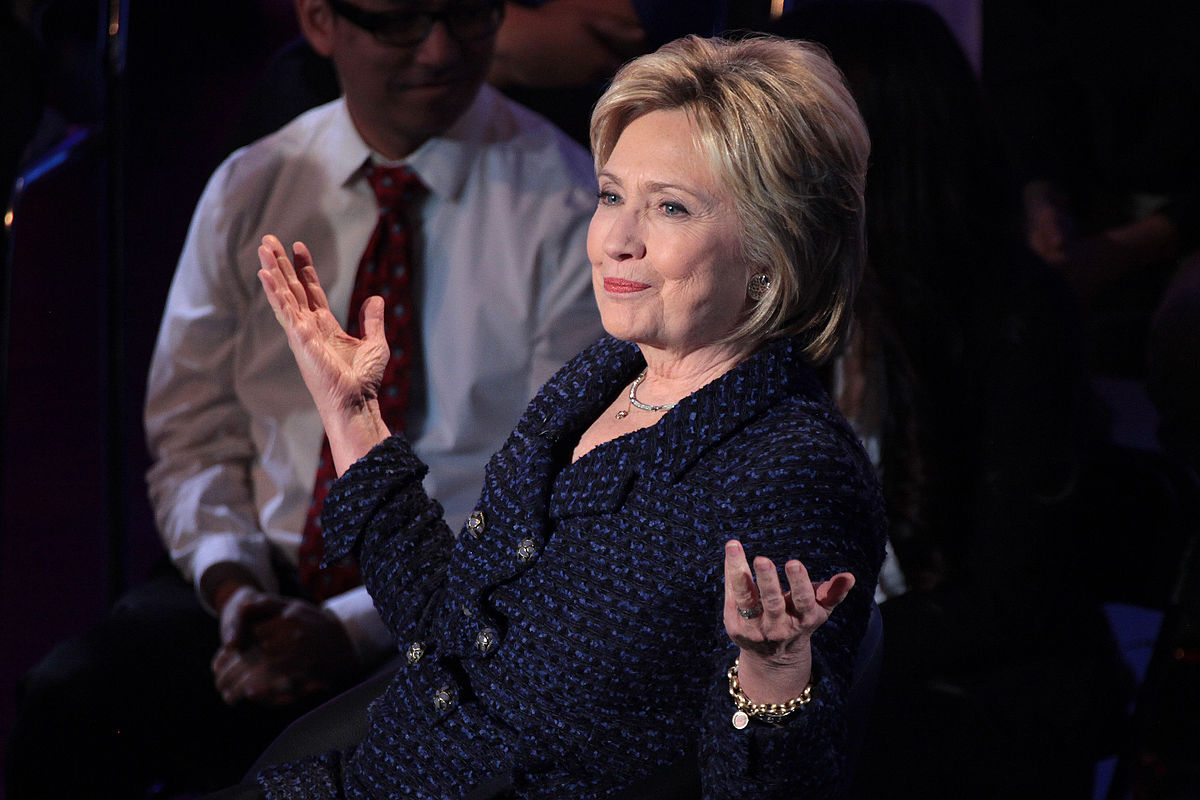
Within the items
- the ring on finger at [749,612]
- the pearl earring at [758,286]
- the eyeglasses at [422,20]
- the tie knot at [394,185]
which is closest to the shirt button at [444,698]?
the ring on finger at [749,612]

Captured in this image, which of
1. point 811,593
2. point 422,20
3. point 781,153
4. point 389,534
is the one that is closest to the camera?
point 811,593

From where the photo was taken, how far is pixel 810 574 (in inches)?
47.9

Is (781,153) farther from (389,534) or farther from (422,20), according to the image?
(422,20)

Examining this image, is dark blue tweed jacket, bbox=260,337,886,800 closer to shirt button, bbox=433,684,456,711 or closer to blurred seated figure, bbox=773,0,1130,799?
shirt button, bbox=433,684,456,711

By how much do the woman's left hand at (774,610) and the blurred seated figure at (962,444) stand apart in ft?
4.04

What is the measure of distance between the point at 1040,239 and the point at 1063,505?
1.71 ft

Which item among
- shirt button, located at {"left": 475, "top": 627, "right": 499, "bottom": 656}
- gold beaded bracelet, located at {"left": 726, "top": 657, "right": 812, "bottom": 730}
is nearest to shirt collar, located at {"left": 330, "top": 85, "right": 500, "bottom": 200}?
shirt button, located at {"left": 475, "top": 627, "right": 499, "bottom": 656}

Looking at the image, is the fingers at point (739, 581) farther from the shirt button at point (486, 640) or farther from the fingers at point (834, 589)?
the shirt button at point (486, 640)

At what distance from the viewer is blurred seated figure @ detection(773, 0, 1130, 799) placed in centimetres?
223

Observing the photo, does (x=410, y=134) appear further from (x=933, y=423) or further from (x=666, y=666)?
(x=666, y=666)

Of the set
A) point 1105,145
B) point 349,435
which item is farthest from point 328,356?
point 1105,145

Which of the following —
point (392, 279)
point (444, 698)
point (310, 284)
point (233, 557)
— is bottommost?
point (233, 557)

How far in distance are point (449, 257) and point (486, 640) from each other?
1046mm

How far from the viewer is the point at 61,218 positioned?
100 inches
